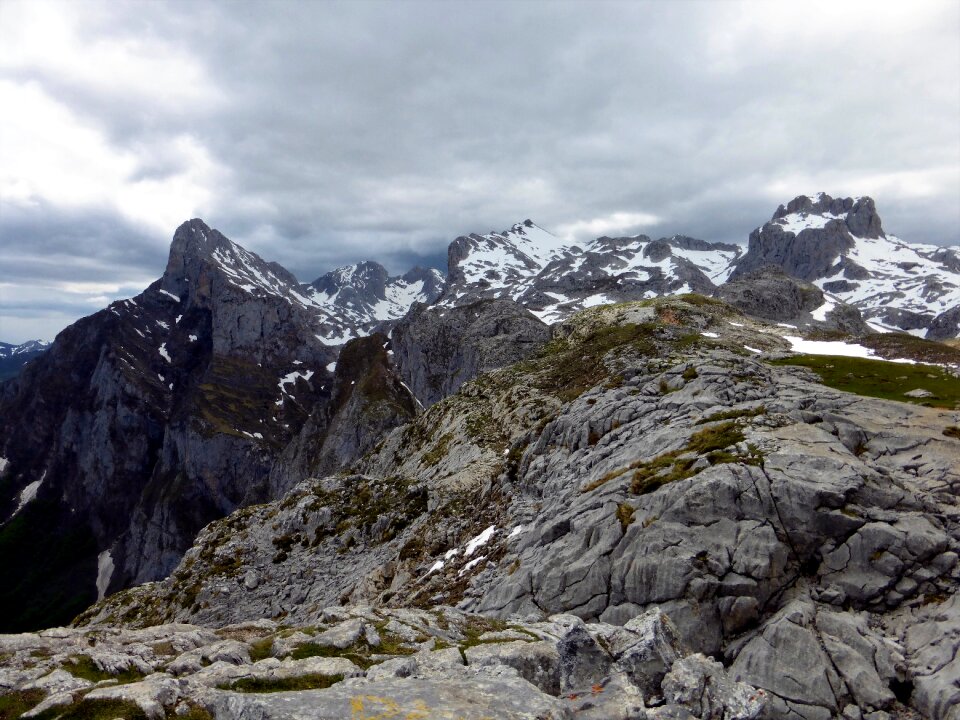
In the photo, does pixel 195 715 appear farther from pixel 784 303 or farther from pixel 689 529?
pixel 784 303

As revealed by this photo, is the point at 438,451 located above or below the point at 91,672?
below

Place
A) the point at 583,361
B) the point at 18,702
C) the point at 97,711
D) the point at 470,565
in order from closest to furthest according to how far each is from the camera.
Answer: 1. the point at 97,711
2. the point at 18,702
3. the point at 470,565
4. the point at 583,361

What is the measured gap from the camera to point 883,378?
3788cm

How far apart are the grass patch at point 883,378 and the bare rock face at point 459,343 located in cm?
5091

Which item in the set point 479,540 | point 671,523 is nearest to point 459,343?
point 479,540

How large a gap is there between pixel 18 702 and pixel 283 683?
6437mm

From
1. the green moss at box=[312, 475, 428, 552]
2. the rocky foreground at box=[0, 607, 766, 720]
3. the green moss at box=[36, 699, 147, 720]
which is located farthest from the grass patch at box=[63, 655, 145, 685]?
the green moss at box=[312, 475, 428, 552]

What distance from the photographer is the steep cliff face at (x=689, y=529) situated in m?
17.9

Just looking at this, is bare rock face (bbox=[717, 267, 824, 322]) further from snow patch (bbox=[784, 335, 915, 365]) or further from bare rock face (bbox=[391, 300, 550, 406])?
snow patch (bbox=[784, 335, 915, 365])

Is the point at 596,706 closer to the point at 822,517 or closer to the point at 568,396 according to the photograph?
the point at 822,517

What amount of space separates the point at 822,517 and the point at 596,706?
14915mm

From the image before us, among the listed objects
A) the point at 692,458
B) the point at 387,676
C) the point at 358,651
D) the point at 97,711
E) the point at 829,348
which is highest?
the point at 829,348

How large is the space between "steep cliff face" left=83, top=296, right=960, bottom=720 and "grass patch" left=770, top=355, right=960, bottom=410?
337mm

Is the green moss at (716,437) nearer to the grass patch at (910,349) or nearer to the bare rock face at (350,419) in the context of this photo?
the grass patch at (910,349)
